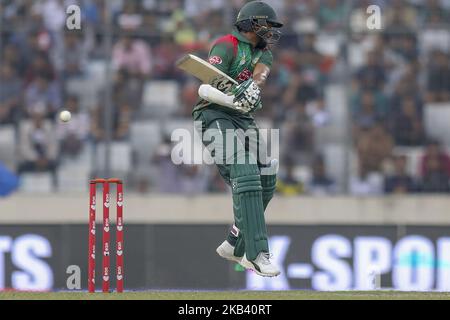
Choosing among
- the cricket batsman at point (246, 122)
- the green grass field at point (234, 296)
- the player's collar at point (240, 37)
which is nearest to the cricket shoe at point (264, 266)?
the cricket batsman at point (246, 122)

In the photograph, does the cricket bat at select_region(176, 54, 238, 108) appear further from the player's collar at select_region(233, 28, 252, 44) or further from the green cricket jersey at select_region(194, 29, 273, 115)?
the player's collar at select_region(233, 28, 252, 44)

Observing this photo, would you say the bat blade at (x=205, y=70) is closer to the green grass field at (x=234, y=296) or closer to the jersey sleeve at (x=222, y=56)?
the jersey sleeve at (x=222, y=56)

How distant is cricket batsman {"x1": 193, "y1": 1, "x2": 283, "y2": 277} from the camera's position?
948 cm

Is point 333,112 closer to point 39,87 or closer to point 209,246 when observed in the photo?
point 209,246

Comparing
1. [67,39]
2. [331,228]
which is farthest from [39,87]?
[331,228]

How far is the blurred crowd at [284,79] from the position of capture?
1430 cm

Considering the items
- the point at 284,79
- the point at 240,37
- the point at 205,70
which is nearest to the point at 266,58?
the point at 240,37

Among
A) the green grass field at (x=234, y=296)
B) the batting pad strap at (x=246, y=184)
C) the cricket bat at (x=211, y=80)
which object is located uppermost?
the cricket bat at (x=211, y=80)

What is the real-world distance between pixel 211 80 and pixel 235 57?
28cm

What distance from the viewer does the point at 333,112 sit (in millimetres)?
14375

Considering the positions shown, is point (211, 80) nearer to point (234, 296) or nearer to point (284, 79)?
point (234, 296)

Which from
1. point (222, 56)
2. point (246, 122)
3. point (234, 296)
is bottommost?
point (234, 296)

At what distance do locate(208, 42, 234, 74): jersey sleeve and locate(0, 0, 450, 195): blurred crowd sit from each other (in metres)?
4.69

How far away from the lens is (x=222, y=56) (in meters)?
9.57
